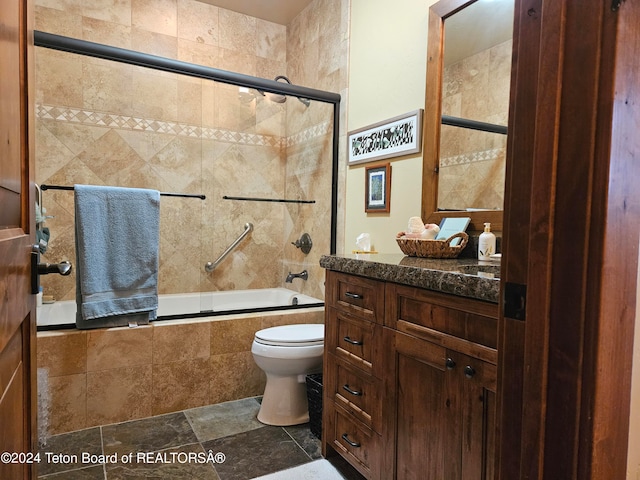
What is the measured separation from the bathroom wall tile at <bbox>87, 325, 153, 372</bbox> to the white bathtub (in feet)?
0.54

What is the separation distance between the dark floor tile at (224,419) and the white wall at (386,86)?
1.16m

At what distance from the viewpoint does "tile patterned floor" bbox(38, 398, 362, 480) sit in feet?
5.47

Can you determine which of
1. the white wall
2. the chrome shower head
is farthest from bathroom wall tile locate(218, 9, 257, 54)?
the white wall

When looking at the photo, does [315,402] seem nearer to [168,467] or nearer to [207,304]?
[168,467]

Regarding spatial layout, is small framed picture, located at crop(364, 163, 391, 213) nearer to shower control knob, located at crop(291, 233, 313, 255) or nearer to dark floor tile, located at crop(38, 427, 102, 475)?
shower control knob, located at crop(291, 233, 313, 255)

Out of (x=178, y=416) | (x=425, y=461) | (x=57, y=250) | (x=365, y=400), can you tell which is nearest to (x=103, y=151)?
(x=57, y=250)

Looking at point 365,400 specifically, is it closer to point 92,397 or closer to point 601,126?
point 601,126

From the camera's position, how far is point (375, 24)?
7.87 ft

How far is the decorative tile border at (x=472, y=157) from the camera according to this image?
1.68 metres

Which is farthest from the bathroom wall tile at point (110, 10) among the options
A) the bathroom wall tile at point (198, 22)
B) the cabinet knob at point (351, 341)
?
the cabinet knob at point (351, 341)

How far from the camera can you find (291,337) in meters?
2.08

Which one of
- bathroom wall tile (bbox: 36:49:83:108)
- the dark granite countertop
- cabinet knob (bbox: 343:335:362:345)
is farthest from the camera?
bathroom wall tile (bbox: 36:49:83:108)

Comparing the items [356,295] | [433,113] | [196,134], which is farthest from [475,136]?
[196,134]

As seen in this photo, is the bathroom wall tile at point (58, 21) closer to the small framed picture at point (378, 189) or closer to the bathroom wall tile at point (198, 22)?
the bathroom wall tile at point (198, 22)
